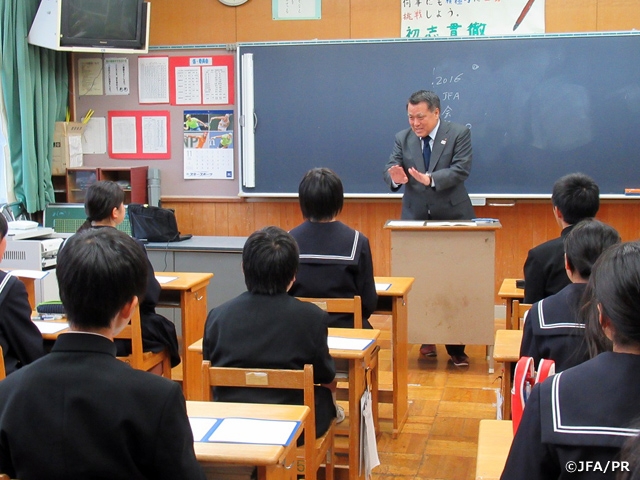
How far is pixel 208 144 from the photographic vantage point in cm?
612

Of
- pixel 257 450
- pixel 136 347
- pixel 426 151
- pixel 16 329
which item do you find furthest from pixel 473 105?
pixel 257 450

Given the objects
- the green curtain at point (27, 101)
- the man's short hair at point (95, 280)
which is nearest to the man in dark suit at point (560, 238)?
the man's short hair at point (95, 280)

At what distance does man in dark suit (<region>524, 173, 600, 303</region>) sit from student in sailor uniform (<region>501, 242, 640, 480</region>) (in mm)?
1731

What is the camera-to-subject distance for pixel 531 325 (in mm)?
2193

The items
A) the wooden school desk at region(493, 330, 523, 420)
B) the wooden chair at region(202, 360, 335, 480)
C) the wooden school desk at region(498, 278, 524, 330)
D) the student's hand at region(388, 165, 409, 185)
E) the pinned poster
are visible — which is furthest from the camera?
the pinned poster

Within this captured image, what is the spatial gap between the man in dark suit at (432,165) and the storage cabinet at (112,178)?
2.25m

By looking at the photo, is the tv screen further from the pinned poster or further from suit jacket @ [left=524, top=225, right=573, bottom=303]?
suit jacket @ [left=524, top=225, right=573, bottom=303]

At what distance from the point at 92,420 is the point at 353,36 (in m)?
4.87

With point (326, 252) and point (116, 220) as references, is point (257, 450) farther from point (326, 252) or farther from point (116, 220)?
point (116, 220)

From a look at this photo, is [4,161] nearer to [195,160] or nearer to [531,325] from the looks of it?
[195,160]

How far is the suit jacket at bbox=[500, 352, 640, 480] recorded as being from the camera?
124 cm

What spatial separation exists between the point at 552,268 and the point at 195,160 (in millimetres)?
3751

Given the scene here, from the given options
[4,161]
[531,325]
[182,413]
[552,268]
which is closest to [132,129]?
[4,161]

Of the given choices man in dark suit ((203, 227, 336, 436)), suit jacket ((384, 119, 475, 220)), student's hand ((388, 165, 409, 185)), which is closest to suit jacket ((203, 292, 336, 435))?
man in dark suit ((203, 227, 336, 436))
